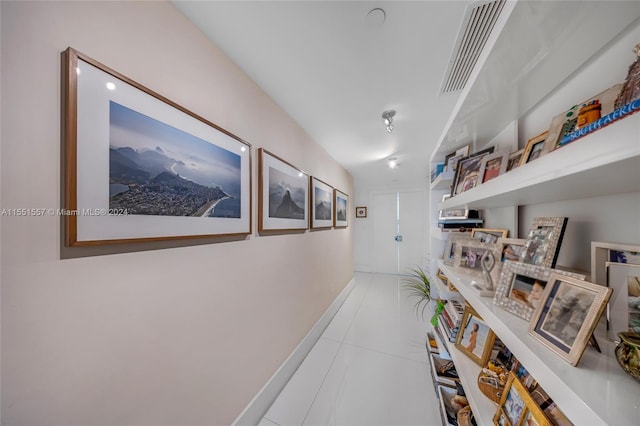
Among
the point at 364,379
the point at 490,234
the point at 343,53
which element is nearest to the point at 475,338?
the point at 490,234

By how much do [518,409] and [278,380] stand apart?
4.87ft

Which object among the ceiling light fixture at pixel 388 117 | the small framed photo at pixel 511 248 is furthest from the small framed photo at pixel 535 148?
the ceiling light fixture at pixel 388 117

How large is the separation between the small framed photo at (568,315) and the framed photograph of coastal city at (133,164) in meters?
1.29

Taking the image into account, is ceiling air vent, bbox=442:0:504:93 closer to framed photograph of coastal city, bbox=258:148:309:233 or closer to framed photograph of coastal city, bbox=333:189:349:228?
framed photograph of coastal city, bbox=258:148:309:233

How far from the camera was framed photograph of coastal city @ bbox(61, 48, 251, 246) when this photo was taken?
0.62 metres

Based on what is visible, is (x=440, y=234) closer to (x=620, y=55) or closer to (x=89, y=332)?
(x=620, y=55)

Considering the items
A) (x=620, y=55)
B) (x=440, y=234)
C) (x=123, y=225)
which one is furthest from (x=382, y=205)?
(x=123, y=225)

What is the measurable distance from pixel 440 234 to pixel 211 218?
64.1 inches

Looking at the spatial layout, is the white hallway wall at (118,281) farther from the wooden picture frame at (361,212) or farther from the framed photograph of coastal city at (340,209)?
the wooden picture frame at (361,212)

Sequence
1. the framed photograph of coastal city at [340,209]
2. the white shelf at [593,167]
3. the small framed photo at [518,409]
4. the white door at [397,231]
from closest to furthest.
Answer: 1. the white shelf at [593,167]
2. the small framed photo at [518,409]
3. the framed photograph of coastal city at [340,209]
4. the white door at [397,231]

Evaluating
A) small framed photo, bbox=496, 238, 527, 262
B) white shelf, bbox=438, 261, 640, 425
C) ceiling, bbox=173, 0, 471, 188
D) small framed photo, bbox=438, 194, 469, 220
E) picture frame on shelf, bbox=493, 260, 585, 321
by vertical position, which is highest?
ceiling, bbox=173, 0, 471, 188

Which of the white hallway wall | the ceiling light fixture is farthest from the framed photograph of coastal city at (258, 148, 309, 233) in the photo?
the ceiling light fixture

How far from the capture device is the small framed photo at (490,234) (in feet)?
3.42

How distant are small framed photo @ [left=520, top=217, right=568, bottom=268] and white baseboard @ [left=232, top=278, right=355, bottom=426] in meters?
1.70
